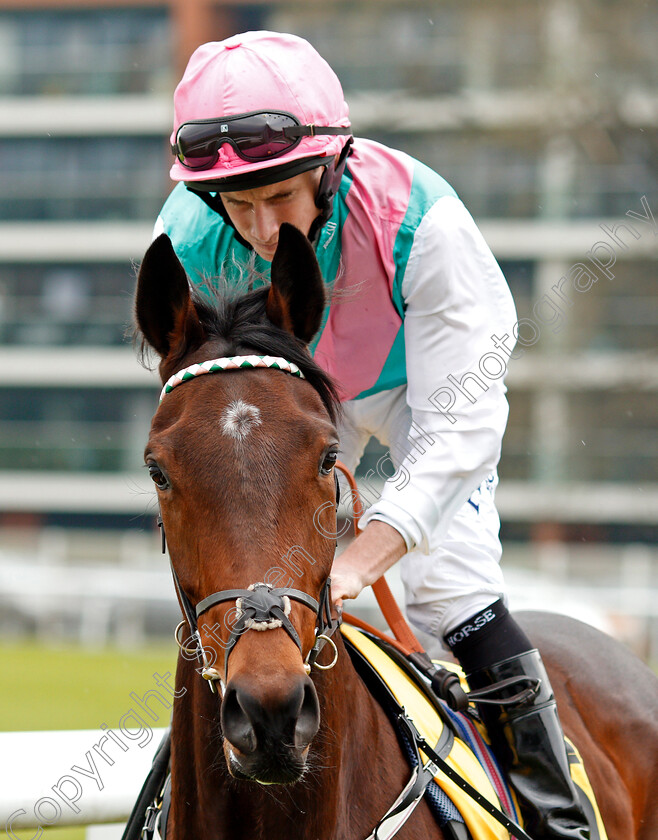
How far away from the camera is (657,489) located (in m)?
26.2

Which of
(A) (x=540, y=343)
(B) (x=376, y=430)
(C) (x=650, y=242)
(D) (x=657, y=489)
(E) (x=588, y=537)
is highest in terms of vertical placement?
(B) (x=376, y=430)

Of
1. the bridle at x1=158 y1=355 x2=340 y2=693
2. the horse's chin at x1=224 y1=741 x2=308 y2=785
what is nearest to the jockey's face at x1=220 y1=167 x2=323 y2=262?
the bridle at x1=158 y1=355 x2=340 y2=693

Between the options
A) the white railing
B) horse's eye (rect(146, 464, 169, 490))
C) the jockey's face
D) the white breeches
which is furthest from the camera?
the white railing

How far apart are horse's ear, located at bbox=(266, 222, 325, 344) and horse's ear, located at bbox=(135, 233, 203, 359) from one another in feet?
0.62

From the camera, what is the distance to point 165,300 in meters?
2.39

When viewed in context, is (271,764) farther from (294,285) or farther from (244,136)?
(244,136)

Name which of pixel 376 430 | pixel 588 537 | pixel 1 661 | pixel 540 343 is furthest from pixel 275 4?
pixel 376 430

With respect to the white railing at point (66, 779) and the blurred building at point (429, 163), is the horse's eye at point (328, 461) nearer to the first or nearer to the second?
the white railing at point (66, 779)

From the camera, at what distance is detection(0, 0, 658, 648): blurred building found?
1905 centimetres

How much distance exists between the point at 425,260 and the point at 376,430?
0.73 meters

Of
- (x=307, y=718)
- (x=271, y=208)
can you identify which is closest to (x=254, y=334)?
(x=271, y=208)

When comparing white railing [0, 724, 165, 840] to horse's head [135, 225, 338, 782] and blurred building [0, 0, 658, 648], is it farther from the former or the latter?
blurred building [0, 0, 658, 648]

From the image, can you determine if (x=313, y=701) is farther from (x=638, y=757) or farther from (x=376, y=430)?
(x=638, y=757)

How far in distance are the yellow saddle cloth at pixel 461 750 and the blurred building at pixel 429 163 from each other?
15618 millimetres
